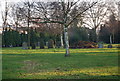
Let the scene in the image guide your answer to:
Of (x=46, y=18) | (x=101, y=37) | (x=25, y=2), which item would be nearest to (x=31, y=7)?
(x=25, y=2)

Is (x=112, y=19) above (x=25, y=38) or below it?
above

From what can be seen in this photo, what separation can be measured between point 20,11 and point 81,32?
24.2 m

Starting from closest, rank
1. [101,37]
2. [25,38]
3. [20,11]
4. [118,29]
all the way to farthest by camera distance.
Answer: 1. [20,11]
2. [118,29]
3. [25,38]
4. [101,37]

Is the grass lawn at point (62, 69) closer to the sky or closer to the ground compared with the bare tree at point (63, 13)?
closer to the ground

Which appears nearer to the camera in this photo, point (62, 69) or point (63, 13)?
point (62, 69)

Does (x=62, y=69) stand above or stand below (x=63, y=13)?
below

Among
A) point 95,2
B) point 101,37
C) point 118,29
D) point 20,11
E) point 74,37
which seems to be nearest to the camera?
point 95,2

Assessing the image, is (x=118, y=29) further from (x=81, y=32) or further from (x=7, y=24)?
(x=7, y=24)

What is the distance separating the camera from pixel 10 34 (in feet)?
128

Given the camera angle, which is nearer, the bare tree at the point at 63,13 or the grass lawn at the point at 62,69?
the grass lawn at the point at 62,69

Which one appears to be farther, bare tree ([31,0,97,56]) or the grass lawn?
bare tree ([31,0,97,56])

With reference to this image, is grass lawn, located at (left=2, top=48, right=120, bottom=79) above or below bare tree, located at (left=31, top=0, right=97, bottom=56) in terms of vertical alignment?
below

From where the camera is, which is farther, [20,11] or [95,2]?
[20,11]

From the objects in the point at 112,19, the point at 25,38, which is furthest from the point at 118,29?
the point at 25,38
